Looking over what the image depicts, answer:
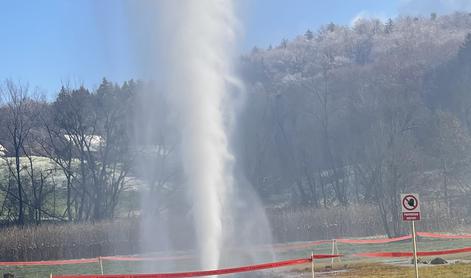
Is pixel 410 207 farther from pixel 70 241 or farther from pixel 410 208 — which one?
pixel 70 241

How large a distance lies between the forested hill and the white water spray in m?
38.2

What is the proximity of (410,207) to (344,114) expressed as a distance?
71.2 m

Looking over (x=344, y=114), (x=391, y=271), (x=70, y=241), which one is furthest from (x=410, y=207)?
(x=344, y=114)

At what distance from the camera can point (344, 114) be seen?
276 feet

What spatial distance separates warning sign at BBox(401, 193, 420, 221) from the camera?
1391cm

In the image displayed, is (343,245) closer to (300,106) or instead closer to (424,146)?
(424,146)

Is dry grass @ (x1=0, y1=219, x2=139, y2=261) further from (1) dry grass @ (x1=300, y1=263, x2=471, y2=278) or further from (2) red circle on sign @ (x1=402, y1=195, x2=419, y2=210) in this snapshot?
(2) red circle on sign @ (x1=402, y1=195, x2=419, y2=210)

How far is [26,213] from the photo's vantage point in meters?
65.7

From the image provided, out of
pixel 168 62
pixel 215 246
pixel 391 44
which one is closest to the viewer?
pixel 215 246

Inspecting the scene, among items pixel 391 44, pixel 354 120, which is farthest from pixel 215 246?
pixel 391 44

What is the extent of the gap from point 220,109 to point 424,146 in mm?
49311

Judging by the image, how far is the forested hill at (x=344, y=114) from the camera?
67750mm

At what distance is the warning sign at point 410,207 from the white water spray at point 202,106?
8272 millimetres

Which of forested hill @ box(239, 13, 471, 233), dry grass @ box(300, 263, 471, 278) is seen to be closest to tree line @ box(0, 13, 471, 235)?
forested hill @ box(239, 13, 471, 233)
